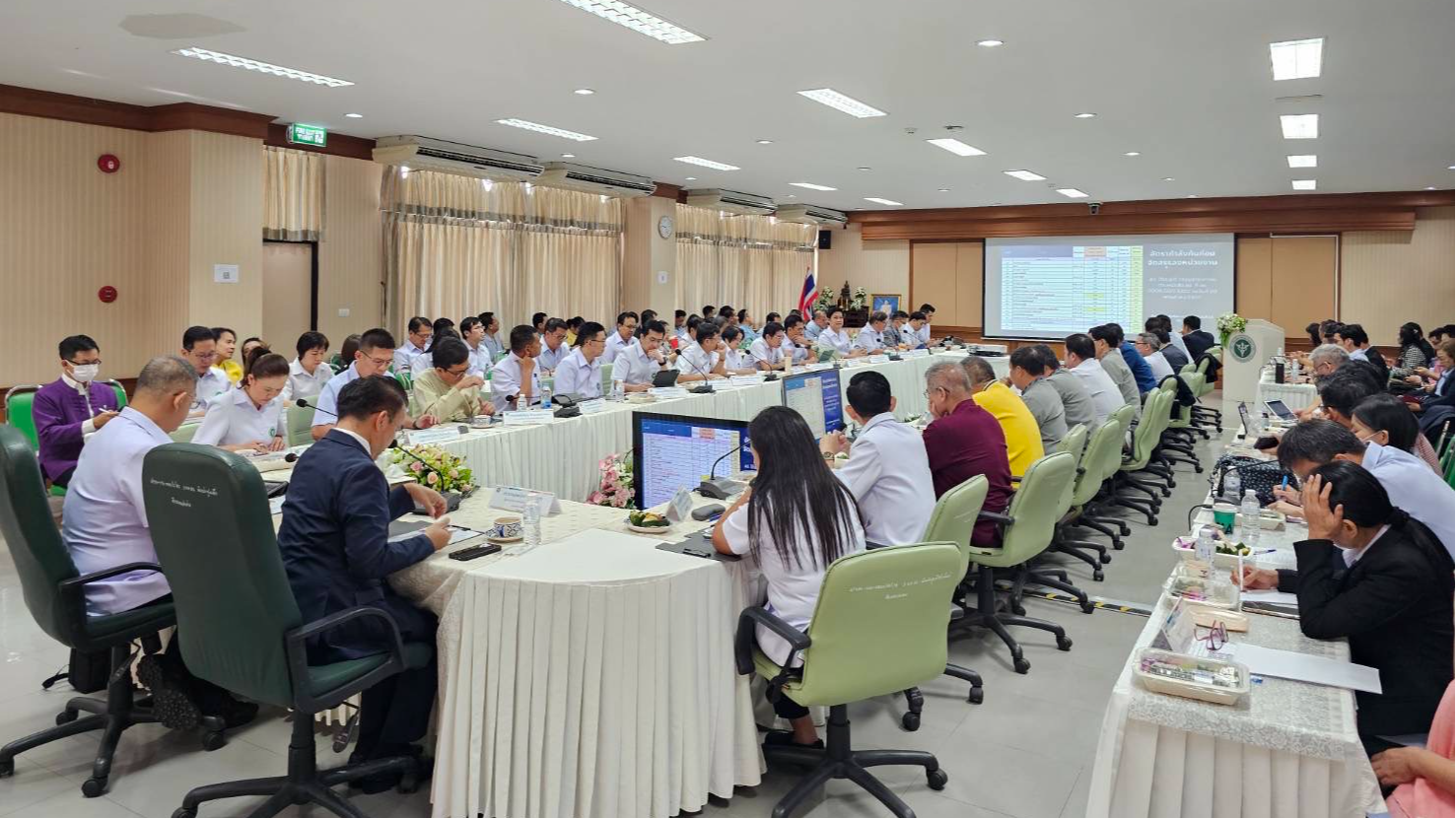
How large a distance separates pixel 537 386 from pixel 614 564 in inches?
181

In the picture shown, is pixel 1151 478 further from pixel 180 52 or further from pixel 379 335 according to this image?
pixel 180 52

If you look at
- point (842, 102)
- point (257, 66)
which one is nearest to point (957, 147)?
point (842, 102)

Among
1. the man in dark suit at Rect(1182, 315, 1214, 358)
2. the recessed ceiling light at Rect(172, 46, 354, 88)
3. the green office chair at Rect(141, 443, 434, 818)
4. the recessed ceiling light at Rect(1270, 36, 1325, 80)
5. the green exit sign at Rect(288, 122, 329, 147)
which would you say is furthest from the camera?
the man in dark suit at Rect(1182, 315, 1214, 358)

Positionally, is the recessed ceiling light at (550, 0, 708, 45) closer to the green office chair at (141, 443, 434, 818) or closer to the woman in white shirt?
the woman in white shirt

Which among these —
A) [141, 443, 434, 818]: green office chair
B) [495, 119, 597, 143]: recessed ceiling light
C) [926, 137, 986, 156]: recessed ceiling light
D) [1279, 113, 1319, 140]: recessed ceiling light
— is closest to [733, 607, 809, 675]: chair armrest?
[141, 443, 434, 818]: green office chair

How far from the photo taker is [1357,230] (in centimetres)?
1408

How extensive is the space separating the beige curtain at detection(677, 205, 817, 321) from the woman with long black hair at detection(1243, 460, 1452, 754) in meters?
12.8

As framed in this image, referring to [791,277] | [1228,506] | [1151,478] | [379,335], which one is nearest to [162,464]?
[379,335]

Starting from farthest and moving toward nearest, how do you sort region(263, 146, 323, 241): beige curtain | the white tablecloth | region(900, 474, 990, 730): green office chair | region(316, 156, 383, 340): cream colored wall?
1. region(316, 156, 383, 340): cream colored wall
2. region(263, 146, 323, 241): beige curtain
3. region(900, 474, 990, 730): green office chair
4. the white tablecloth

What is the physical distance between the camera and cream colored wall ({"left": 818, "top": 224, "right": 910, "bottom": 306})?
17906mm

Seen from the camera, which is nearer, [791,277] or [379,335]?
[379,335]

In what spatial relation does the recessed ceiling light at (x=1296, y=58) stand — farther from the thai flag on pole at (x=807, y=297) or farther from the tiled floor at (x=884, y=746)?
the thai flag on pole at (x=807, y=297)

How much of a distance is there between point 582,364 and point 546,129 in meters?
2.83

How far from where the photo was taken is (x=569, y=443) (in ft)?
19.2
